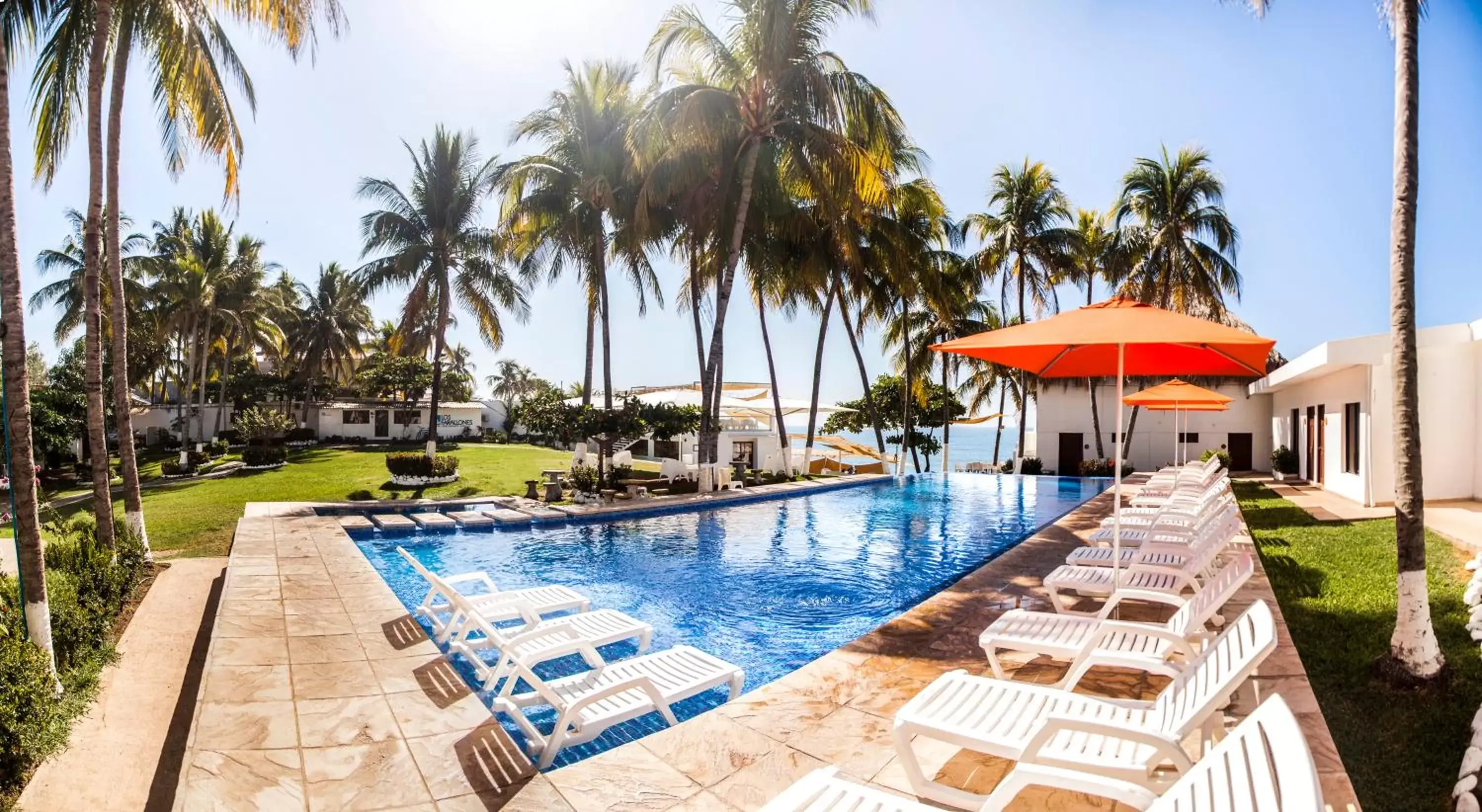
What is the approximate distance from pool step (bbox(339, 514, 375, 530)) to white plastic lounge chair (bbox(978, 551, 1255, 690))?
36.2 feet

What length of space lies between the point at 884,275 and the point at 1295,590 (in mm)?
18142

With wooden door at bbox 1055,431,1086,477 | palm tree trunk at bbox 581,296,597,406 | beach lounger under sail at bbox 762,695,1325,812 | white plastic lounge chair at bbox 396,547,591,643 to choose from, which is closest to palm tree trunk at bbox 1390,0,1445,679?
beach lounger under sail at bbox 762,695,1325,812

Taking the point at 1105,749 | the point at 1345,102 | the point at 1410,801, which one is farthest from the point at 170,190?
the point at 1345,102

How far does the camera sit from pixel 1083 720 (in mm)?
2648

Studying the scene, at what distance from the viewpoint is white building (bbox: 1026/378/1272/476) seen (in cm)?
2478

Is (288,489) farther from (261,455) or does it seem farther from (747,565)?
(747,565)

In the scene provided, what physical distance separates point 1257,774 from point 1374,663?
4208mm

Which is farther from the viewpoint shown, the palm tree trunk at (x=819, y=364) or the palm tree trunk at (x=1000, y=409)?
the palm tree trunk at (x=1000, y=409)

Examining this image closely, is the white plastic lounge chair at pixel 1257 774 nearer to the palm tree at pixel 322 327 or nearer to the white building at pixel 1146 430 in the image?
the white building at pixel 1146 430

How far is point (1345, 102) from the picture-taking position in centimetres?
984

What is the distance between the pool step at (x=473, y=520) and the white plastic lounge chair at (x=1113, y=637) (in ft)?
34.6

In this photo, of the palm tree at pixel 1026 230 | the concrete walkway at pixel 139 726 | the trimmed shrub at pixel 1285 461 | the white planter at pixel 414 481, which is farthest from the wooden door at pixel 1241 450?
the concrete walkway at pixel 139 726

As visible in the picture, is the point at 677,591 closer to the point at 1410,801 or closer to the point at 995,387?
the point at 1410,801

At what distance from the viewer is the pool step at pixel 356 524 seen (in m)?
12.1
